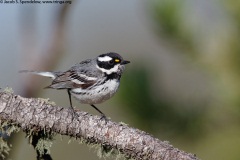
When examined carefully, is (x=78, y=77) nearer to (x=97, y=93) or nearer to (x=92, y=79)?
(x=92, y=79)

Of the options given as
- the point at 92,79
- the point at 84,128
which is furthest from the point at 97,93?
the point at 84,128

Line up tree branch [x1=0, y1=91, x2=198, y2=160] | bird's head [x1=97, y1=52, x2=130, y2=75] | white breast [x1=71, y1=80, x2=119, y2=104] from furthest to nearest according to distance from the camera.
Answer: bird's head [x1=97, y1=52, x2=130, y2=75] → white breast [x1=71, y1=80, x2=119, y2=104] → tree branch [x1=0, y1=91, x2=198, y2=160]

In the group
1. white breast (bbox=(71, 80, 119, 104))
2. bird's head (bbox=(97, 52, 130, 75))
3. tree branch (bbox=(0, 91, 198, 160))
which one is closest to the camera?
tree branch (bbox=(0, 91, 198, 160))

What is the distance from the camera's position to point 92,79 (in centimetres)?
497

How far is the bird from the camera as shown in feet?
15.6

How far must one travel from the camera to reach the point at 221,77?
4352mm

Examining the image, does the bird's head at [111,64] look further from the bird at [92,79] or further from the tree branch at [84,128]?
the tree branch at [84,128]

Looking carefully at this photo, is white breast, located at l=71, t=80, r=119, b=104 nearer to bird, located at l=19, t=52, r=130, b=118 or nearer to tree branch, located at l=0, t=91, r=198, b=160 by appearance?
bird, located at l=19, t=52, r=130, b=118

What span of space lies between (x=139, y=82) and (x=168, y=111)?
0.35 metres

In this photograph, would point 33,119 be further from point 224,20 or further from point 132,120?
point 224,20

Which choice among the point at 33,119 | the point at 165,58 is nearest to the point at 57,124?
the point at 33,119

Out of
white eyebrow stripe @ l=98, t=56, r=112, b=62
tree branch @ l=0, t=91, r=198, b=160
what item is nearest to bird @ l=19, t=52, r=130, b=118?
white eyebrow stripe @ l=98, t=56, r=112, b=62

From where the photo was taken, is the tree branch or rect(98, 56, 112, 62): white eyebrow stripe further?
rect(98, 56, 112, 62): white eyebrow stripe

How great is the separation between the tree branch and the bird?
4.24ft
